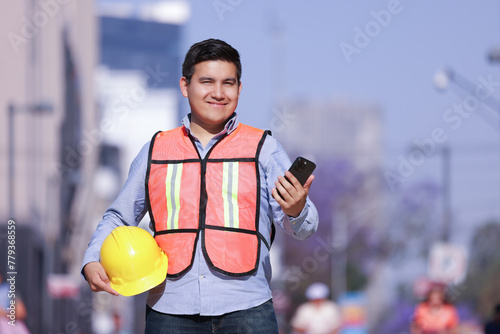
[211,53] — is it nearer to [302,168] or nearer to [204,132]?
[204,132]

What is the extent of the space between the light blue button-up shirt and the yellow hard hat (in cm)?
8

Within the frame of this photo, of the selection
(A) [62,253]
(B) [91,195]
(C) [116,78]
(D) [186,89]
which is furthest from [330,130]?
(D) [186,89]

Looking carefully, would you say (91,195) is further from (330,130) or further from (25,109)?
(330,130)

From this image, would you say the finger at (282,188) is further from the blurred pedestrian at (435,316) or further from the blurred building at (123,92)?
the blurred building at (123,92)

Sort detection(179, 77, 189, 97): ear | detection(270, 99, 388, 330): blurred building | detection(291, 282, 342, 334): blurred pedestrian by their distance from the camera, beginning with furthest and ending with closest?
detection(270, 99, 388, 330): blurred building → detection(291, 282, 342, 334): blurred pedestrian → detection(179, 77, 189, 97): ear

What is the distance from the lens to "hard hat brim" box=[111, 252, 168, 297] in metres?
2.95

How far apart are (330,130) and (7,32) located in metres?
115

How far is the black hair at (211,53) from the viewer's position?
3166mm

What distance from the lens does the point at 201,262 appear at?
118 inches

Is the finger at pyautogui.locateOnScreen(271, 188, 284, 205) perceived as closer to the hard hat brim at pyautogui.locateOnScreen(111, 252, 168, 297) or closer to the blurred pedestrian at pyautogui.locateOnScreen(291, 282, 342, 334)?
the hard hat brim at pyautogui.locateOnScreen(111, 252, 168, 297)

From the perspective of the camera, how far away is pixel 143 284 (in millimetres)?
2965

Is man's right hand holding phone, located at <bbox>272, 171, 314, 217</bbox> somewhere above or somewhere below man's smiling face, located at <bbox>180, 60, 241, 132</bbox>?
below

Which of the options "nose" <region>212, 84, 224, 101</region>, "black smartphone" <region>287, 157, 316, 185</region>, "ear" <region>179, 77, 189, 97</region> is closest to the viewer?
"black smartphone" <region>287, 157, 316, 185</region>

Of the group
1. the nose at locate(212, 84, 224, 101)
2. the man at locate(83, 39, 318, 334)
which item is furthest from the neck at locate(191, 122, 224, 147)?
the nose at locate(212, 84, 224, 101)
